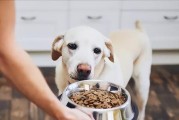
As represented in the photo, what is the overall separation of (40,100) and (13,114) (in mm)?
1567

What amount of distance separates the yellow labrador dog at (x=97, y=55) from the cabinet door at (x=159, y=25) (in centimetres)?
80

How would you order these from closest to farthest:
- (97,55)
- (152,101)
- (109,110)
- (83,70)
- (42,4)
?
(109,110) < (83,70) < (97,55) < (152,101) < (42,4)

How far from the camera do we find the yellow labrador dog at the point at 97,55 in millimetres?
1633

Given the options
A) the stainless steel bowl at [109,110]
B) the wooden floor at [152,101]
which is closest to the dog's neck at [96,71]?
the stainless steel bowl at [109,110]

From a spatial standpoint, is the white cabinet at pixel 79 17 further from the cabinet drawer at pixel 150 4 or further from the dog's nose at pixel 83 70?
the dog's nose at pixel 83 70

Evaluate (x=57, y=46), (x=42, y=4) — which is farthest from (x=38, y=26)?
(x=57, y=46)

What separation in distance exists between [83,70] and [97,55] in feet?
0.44

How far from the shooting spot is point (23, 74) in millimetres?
856

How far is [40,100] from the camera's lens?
83cm

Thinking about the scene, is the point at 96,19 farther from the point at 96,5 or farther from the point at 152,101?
the point at 152,101

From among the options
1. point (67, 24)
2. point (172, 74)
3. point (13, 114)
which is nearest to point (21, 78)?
point (13, 114)

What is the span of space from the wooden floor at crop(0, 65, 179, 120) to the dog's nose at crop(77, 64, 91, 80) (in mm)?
798

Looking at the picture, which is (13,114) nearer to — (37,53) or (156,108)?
(37,53)

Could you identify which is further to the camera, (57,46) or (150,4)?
(150,4)
